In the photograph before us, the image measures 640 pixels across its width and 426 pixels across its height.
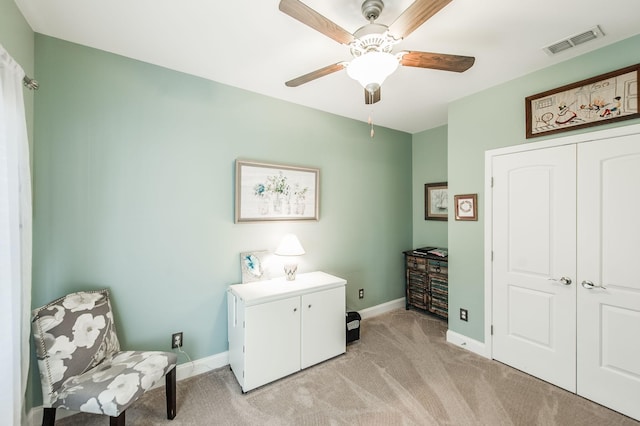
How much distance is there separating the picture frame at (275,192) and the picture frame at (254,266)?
336 mm

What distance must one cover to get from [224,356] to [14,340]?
1546 mm

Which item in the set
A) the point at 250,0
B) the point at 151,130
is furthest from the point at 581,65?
the point at 151,130

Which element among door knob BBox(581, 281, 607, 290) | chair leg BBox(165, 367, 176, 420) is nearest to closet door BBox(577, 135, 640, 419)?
door knob BBox(581, 281, 607, 290)

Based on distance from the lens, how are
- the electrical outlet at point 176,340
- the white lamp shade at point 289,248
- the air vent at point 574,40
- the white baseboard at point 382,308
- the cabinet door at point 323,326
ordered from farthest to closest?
the white baseboard at point 382,308
the white lamp shade at point 289,248
the cabinet door at point 323,326
the electrical outlet at point 176,340
the air vent at point 574,40

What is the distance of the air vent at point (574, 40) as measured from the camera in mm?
1786

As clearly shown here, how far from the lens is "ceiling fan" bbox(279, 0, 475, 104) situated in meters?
1.22

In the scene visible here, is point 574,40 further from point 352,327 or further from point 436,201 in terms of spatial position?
point 352,327

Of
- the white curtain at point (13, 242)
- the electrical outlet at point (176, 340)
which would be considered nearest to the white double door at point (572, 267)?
the electrical outlet at point (176, 340)

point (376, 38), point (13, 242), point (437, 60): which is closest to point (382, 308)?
point (437, 60)

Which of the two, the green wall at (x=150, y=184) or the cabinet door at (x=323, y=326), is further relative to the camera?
the cabinet door at (x=323, y=326)

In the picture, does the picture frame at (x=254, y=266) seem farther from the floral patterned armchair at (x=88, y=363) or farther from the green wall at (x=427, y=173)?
the green wall at (x=427, y=173)

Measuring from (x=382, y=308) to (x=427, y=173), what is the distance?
6.65ft

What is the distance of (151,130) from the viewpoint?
7.11 feet

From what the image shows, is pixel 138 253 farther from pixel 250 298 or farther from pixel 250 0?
pixel 250 0
